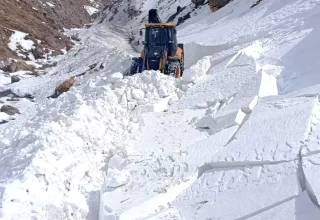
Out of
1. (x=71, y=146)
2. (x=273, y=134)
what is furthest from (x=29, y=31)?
(x=273, y=134)

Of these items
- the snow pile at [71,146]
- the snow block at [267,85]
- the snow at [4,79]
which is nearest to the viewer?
the snow pile at [71,146]

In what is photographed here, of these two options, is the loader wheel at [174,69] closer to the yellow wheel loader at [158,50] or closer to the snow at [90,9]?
the yellow wheel loader at [158,50]

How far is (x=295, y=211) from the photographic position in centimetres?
470

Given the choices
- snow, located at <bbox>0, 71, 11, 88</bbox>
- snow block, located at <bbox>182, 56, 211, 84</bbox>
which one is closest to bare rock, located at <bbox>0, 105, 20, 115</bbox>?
snow, located at <bbox>0, 71, 11, 88</bbox>

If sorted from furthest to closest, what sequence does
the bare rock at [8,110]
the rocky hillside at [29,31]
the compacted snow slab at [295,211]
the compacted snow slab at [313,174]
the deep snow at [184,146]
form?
the rocky hillside at [29,31] → the bare rock at [8,110] → the deep snow at [184,146] → the compacted snow slab at [313,174] → the compacted snow slab at [295,211]

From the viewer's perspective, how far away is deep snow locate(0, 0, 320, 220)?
17.3 feet

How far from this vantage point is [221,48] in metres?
12.7

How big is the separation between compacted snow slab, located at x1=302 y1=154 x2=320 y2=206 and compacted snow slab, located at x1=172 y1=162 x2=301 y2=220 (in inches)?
5.0

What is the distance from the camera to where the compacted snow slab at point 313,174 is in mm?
4757

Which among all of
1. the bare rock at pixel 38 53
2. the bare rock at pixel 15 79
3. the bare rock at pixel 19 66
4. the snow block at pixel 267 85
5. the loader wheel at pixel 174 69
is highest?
the snow block at pixel 267 85

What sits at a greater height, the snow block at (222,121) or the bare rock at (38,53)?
the snow block at (222,121)

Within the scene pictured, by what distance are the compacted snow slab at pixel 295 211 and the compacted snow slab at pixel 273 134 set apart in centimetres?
78

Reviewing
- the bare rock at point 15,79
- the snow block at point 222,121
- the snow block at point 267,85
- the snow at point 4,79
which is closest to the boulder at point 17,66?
the snow at point 4,79

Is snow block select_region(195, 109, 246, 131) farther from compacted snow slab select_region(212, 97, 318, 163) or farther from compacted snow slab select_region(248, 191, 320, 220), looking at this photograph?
compacted snow slab select_region(248, 191, 320, 220)
